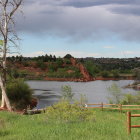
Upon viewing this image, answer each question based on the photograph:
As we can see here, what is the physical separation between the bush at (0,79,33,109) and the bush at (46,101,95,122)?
1635 inches

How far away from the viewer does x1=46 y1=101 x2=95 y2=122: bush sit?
59.7 ft

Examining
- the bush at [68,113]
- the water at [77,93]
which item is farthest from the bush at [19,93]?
the bush at [68,113]

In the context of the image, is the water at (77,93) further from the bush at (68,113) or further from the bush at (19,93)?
the bush at (68,113)

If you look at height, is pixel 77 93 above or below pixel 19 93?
below

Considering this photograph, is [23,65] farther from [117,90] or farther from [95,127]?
[95,127]

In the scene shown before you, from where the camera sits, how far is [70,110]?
1842 centimetres

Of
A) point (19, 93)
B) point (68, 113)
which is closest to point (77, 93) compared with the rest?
point (19, 93)

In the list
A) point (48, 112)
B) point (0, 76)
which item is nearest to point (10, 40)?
point (0, 76)

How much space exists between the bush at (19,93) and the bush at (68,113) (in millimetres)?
41536

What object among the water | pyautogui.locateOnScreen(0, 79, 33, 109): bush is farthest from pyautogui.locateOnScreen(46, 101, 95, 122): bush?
the water

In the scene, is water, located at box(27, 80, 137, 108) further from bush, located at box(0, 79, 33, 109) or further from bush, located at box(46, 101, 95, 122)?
bush, located at box(46, 101, 95, 122)

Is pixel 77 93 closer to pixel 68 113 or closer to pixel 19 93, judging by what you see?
pixel 19 93

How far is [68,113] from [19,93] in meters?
45.8

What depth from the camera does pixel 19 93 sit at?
63125 millimetres
